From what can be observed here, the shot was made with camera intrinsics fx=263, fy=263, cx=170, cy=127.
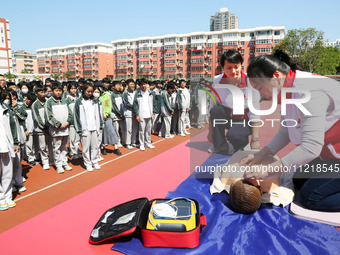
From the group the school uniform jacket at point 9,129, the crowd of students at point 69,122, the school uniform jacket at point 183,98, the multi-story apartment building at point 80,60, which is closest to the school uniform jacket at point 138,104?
the crowd of students at point 69,122

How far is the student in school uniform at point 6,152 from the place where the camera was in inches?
147

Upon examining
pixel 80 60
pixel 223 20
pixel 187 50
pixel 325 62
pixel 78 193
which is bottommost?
pixel 78 193

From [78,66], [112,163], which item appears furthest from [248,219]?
[78,66]

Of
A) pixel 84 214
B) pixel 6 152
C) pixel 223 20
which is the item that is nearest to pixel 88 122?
pixel 6 152

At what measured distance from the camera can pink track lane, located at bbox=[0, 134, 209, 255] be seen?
2.75 meters

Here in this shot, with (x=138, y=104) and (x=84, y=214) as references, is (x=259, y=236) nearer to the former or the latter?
(x=84, y=214)

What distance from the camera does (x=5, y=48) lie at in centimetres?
6150

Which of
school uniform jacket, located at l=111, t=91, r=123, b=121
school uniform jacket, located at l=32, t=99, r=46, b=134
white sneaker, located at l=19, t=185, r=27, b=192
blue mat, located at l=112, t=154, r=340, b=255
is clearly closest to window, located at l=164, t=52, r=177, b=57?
school uniform jacket, located at l=111, t=91, r=123, b=121

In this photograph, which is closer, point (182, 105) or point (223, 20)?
point (182, 105)

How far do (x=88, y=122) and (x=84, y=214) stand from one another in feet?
7.60

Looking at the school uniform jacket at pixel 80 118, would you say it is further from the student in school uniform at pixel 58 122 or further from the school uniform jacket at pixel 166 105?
the school uniform jacket at pixel 166 105

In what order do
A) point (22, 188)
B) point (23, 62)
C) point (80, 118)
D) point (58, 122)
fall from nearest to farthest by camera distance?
1. point (22, 188)
2. point (58, 122)
3. point (80, 118)
4. point (23, 62)

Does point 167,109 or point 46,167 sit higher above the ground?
point 167,109

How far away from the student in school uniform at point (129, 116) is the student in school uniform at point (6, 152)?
11.3 ft
